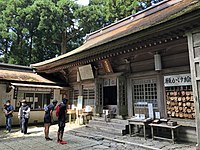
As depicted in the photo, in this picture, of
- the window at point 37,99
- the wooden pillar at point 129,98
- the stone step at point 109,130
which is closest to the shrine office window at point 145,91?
the wooden pillar at point 129,98

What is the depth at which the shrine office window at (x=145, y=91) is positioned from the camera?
24.2 feet

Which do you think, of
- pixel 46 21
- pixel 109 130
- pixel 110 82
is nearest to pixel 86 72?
pixel 110 82

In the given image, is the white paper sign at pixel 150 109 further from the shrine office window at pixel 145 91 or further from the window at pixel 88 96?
the window at pixel 88 96

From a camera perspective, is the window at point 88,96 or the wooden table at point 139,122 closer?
the wooden table at point 139,122

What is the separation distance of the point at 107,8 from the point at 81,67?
1268 centimetres

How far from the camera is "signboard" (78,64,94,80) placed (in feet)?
32.5

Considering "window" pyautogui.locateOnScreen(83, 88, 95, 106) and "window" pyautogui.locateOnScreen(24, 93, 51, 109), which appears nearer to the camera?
"window" pyautogui.locateOnScreen(83, 88, 95, 106)

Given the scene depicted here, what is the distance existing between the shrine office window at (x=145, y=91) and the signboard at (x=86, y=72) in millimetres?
2807

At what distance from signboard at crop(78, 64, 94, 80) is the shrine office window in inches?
111

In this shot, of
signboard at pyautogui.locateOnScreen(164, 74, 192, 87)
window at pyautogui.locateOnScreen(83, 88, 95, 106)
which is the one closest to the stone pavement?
signboard at pyautogui.locateOnScreen(164, 74, 192, 87)

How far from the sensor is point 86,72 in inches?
401

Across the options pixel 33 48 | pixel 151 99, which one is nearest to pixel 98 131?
pixel 151 99

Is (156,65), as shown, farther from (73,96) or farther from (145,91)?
(73,96)

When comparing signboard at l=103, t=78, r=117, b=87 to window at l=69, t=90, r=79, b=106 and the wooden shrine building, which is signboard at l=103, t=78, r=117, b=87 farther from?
window at l=69, t=90, r=79, b=106
